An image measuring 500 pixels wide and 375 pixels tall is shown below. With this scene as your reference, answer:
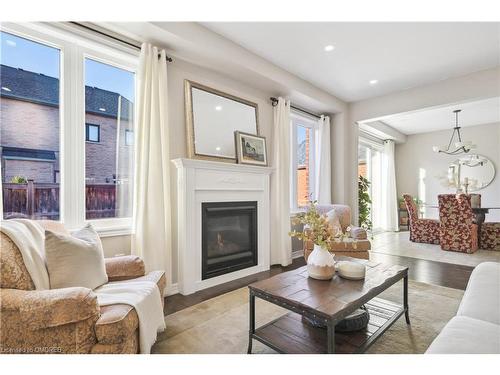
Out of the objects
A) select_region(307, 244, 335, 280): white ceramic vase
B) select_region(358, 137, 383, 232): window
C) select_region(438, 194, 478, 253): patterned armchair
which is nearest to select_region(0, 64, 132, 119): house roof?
select_region(307, 244, 335, 280): white ceramic vase

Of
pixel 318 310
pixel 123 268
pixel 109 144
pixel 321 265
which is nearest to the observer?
pixel 318 310

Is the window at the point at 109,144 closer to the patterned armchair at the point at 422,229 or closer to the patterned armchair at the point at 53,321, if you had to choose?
the patterned armchair at the point at 53,321

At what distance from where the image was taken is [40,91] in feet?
7.45

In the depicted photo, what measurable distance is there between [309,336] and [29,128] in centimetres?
268

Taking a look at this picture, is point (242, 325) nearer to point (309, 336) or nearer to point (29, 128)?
point (309, 336)

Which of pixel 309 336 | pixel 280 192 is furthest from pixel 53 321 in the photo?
pixel 280 192

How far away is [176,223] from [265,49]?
2.24 metres

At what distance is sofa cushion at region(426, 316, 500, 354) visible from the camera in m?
1.08

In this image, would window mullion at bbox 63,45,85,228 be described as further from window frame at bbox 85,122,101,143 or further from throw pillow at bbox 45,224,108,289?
throw pillow at bbox 45,224,108,289

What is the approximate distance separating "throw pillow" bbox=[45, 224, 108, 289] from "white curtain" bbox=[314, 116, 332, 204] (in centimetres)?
379

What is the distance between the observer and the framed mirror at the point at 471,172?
6367 mm

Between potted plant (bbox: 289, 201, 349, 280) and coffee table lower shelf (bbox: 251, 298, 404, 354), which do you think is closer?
coffee table lower shelf (bbox: 251, 298, 404, 354)

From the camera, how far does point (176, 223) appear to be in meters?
2.86

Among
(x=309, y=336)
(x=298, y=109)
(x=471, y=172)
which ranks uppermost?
(x=298, y=109)
